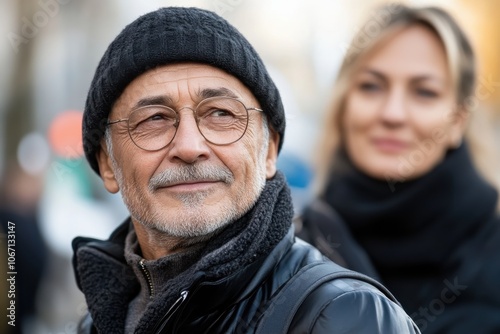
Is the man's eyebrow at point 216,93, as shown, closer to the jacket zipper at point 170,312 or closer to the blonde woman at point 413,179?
the jacket zipper at point 170,312

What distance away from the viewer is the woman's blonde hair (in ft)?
14.2

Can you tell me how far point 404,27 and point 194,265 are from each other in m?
2.45

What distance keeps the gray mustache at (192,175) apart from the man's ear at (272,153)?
26 centimetres

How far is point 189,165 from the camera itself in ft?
8.14

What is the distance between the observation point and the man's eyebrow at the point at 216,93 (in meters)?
2.53

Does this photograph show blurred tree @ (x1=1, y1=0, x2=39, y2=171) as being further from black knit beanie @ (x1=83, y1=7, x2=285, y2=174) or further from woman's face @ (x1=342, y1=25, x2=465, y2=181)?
black knit beanie @ (x1=83, y1=7, x2=285, y2=174)

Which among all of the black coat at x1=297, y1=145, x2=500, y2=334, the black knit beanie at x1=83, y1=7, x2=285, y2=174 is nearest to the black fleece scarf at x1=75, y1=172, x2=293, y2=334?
the black knit beanie at x1=83, y1=7, x2=285, y2=174

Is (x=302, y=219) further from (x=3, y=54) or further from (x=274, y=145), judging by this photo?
(x=3, y=54)

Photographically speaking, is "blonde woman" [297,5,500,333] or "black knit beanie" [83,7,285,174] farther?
"blonde woman" [297,5,500,333]

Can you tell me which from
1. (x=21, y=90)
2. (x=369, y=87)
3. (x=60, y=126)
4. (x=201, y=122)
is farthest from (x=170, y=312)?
(x=21, y=90)

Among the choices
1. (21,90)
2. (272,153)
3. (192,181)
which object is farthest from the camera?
(21,90)

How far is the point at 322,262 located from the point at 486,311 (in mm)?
1851

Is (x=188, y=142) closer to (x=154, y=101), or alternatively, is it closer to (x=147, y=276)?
(x=154, y=101)

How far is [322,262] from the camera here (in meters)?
2.31
